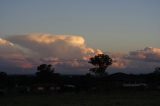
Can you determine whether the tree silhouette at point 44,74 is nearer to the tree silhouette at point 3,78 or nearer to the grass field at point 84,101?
the tree silhouette at point 3,78

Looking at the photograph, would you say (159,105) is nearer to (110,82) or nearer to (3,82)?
(110,82)

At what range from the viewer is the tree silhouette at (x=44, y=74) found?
107500mm

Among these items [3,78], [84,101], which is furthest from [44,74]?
[84,101]

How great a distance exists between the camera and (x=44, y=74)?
11081cm

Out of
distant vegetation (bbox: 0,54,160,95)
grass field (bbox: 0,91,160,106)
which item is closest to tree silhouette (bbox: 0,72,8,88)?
distant vegetation (bbox: 0,54,160,95)

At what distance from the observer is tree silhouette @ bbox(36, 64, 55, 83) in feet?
353

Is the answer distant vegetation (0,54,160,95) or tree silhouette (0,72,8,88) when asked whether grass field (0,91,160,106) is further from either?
tree silhouette (0,72,8,88)

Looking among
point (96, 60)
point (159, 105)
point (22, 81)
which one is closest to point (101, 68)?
point (96, 60)

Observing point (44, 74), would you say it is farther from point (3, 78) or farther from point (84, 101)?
point (84, 101)

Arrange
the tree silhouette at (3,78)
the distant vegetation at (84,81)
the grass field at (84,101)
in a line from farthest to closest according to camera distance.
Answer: the tree silhouette at (3,78) → the distant vegetation at (84,81) → the grass field at (84,101)

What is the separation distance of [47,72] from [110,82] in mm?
23610

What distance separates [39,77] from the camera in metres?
→ 110

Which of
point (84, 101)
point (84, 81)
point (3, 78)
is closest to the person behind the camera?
point (84, 101)

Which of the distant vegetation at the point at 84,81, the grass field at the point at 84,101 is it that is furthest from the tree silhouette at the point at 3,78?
the grass field at the point at 84,101
